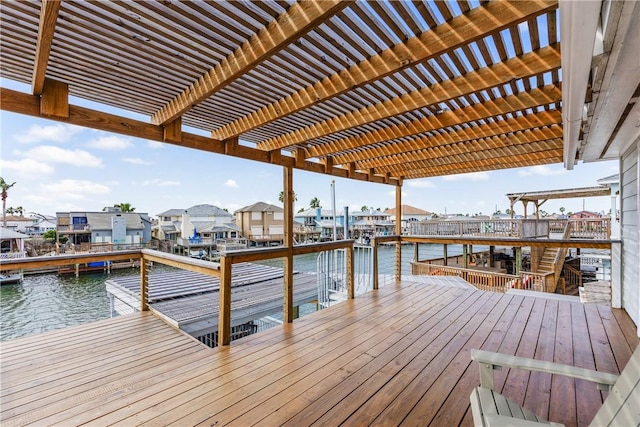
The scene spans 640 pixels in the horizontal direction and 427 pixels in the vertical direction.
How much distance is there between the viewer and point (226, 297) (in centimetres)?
305

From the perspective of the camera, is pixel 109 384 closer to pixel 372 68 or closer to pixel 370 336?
pixel 370 336

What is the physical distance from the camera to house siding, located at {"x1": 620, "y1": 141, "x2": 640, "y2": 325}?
133 inches

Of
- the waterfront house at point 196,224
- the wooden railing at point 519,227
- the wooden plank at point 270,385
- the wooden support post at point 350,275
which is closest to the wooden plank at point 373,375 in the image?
the wooden plank at point 270,385

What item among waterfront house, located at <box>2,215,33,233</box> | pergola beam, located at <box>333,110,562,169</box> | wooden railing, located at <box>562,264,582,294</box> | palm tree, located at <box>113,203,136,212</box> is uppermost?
palm tree, located at <box>113,203,136,212</box>

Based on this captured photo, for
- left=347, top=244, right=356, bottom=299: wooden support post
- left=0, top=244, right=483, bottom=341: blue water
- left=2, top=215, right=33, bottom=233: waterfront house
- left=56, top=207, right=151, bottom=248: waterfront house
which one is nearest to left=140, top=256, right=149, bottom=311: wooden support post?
left=347, top=244, right=356, bottom=299: wooden support post

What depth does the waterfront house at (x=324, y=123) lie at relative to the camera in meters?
1.74

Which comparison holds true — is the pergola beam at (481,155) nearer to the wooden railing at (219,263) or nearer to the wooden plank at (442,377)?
the wooden railing at (219,263)

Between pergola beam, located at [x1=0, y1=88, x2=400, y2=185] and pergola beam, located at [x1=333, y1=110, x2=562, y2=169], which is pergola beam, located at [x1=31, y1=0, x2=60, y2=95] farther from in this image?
pergola beam, located at [x1=333, y1=110, x2=562, y2=169]

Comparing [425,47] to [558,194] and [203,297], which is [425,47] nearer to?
[203,297]

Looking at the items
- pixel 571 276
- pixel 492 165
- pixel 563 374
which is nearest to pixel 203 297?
pixel 563 374

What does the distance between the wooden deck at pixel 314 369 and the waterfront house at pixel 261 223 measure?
2544cm

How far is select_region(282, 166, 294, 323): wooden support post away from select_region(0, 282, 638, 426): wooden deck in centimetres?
27

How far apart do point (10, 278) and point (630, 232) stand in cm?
2073

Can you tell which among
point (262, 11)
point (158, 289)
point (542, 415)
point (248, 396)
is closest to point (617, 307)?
point (542, 415)
